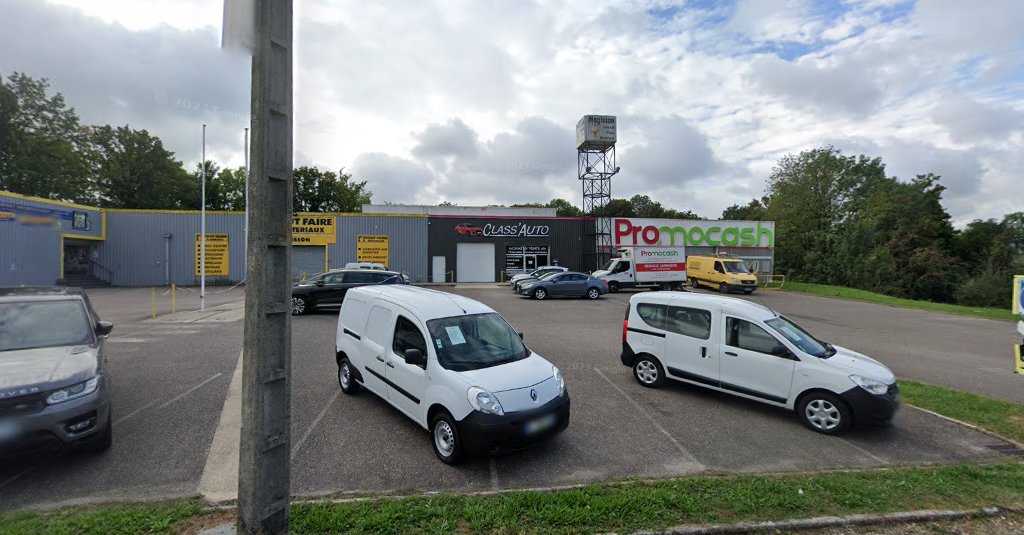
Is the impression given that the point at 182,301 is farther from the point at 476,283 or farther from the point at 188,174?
the point at 188,174

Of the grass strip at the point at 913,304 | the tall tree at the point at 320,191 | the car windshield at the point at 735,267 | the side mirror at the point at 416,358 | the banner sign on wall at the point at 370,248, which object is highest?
the tall tree at the point at 320,191

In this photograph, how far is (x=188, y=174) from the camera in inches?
1703

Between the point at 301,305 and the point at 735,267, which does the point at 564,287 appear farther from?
the point at 735,267

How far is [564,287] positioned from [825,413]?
605 inches

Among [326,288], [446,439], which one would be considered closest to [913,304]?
[446,439]

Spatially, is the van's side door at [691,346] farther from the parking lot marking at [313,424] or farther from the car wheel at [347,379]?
the parking lot marking at [313,424]

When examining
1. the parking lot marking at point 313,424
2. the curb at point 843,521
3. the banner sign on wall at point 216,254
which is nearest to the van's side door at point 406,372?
the parking lot marking at point 313,424

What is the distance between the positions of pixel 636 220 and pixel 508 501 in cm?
3075

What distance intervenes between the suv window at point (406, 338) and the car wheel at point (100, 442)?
114 inches

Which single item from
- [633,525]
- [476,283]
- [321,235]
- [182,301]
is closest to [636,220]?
[476,283]

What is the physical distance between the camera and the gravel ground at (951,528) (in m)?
3.20

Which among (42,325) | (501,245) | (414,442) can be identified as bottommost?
(414,442)

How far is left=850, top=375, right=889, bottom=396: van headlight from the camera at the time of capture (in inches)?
199

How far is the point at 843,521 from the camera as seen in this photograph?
10.8ft
